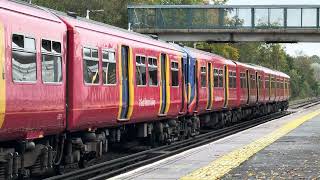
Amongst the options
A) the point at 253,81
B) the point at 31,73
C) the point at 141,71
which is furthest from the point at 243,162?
the point at 253,81

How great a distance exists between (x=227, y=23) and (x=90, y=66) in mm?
30688

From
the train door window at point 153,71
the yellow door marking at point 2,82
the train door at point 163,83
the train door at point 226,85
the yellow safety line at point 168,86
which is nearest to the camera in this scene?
the yellow door marking at point 2,82

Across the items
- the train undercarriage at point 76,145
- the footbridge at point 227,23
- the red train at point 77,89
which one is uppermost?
the footbridge at point 227,23

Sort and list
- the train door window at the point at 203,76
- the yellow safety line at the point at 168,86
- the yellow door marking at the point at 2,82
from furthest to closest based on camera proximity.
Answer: the train door window at the point at 203,76 < the yellow safety line at the point at 168,86 < the yellow door marking at the point at 2,82

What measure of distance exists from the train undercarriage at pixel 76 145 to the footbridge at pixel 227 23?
19.1 m

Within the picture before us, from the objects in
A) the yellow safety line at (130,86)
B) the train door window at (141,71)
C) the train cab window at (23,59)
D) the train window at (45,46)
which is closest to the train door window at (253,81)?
the train door window at (141,71)

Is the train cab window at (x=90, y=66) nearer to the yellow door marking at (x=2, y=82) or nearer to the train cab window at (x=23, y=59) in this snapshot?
the train cab window at (x=23, y=59)

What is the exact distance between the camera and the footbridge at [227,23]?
136ft

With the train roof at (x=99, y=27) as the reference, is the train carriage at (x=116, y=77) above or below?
below

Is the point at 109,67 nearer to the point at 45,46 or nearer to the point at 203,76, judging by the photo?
the point at 45,46

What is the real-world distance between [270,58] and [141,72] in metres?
89.4

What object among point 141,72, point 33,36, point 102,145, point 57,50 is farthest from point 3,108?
point 141,72

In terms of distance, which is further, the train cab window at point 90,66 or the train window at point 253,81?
the train window at point 253,81

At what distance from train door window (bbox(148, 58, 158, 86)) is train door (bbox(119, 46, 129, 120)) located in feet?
5.98
